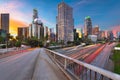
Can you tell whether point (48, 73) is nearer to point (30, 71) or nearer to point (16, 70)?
point (30, 71)

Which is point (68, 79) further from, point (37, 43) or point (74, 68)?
point (37, 43)

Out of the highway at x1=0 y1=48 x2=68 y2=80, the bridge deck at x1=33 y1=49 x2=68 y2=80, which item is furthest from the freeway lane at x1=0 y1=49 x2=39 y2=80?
the bridge deck at x1=33 y1=49 x2=68 y2=80

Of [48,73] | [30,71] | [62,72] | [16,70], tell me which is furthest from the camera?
[16,70]

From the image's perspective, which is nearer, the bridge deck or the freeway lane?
the bridge deck

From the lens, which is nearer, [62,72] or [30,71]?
[62,72]

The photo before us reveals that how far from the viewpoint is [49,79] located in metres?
11.6

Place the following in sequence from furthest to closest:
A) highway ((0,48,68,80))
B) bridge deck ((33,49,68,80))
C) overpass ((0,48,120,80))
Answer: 1. highway ((0,48,68,80))
2. bridge deck ((33,49,68,80))
3. overpass ((0,48,120,80))

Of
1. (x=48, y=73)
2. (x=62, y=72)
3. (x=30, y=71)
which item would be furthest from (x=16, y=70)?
(x=62, y=72)

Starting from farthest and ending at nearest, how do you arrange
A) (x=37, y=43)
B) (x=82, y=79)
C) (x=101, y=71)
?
(x=37, y=43)
(x=82, y=79)
(x=101, y=71)

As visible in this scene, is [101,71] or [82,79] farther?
[82,79]

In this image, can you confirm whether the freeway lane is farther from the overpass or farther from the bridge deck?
the bridge deck

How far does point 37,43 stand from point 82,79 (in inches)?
6689

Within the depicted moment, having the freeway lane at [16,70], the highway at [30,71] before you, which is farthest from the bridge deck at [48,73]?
the freeway lane at [16,70]

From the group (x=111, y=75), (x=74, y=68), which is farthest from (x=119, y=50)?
(x=111, y=75)
